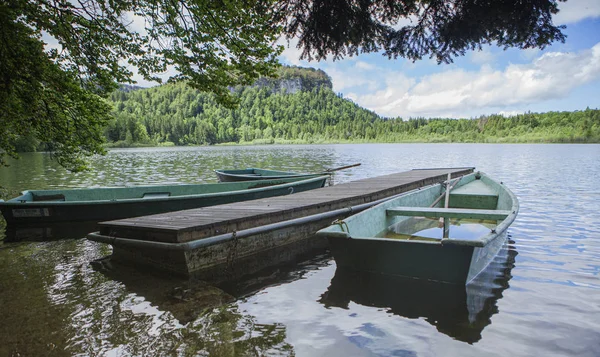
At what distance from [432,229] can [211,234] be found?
16.2 feet

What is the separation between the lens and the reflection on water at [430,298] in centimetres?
470

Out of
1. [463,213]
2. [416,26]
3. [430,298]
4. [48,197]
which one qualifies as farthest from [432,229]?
[48,197]

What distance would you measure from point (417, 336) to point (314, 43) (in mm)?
4348

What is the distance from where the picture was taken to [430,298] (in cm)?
527

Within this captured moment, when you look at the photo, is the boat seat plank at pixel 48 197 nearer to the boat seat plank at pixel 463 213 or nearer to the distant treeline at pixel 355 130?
the boat seat plank at pixel 463 213

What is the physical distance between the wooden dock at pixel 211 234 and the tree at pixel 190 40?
2589mm

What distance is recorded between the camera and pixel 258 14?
5.93 metres

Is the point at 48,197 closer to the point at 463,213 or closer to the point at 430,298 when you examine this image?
the point at 430,298

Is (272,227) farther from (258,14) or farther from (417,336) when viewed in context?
(258,14)

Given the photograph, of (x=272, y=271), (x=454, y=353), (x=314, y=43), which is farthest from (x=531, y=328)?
(x=314, y=43)

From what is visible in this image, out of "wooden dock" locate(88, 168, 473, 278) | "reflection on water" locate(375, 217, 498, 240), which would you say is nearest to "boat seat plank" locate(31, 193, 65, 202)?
"wooden dock" locate(88, 168, 473, 278)

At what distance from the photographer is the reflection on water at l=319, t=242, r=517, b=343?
4695mm

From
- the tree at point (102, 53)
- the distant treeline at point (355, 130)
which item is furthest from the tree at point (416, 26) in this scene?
the distant treeline at point (355, 130)

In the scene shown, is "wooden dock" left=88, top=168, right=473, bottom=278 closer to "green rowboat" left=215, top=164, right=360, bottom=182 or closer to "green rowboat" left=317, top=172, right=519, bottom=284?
"green rowboat" left=317, top=172, right=519, bottom=284
